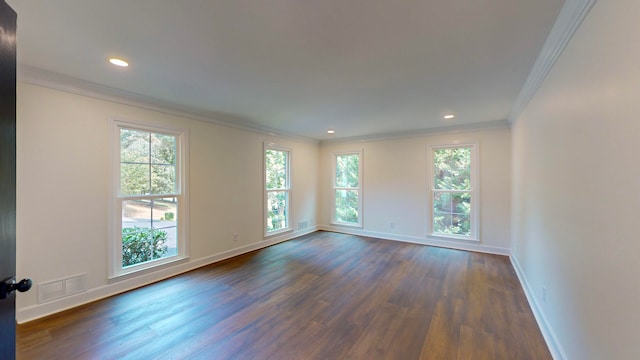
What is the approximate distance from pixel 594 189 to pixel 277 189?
4.64 metres

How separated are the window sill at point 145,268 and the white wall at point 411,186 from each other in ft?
12.1

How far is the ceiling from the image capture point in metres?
1.46

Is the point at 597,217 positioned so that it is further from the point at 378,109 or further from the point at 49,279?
the point at 49,279

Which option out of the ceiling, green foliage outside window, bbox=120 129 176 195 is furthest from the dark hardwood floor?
the ceiling

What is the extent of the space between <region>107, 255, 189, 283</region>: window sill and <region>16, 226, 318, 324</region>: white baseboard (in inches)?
1.3

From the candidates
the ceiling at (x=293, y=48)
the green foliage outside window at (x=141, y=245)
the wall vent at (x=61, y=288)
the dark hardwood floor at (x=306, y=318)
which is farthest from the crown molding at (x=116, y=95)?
the dark hardwood floor at (x=306, y=318)

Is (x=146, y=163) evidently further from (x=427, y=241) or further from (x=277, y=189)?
(x=427, y=241)

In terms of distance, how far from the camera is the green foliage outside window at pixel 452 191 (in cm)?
463

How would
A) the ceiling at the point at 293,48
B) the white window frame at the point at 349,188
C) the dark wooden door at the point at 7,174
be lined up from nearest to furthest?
the dark wooden door at the point at 7,174 < the ceiling at the point at 293,48 < the white window frame at the point at 349,188

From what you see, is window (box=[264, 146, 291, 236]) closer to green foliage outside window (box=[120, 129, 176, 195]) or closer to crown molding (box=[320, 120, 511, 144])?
crown molding (box=[320, 120, 511, 144])

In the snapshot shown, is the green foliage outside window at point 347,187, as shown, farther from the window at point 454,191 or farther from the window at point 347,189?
the window at point 454,191

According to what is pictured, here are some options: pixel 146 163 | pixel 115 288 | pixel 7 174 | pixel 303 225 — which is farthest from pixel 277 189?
pixel 7 174

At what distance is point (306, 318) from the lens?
235cm

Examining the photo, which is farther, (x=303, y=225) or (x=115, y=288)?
(x=303, y=225)
